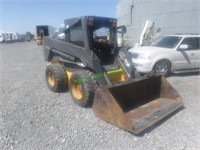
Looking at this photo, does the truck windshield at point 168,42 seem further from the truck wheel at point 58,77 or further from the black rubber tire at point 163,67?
the truck wheel at point 58,77

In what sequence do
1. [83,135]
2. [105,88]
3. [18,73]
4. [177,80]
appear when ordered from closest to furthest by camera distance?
[83,135], [105,88], [177,80], [18,73]

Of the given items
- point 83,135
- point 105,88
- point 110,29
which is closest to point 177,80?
point 110,29

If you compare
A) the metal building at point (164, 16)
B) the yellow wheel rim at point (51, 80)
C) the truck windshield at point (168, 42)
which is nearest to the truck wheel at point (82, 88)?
the yellow wheel rim at point (51, 80)

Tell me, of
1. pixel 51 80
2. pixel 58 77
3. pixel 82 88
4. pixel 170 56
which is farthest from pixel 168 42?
pixel 82 88

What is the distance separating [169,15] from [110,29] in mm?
12408

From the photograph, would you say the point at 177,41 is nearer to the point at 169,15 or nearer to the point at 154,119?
the point at 154,119

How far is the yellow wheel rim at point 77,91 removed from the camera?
249 inches

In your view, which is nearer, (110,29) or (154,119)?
(154,119)

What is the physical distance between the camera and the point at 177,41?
32.8ft

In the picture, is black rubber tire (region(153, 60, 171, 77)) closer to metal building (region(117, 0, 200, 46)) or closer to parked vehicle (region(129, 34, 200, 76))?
parked vehicle (region(129, 34, 200, 76))

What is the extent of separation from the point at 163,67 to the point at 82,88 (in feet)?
14.9

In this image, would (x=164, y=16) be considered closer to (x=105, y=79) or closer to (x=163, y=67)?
(x=163, y=67)

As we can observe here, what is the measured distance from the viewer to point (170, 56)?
964 centimetres

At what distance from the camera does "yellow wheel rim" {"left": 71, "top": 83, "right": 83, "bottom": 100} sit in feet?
20.7
